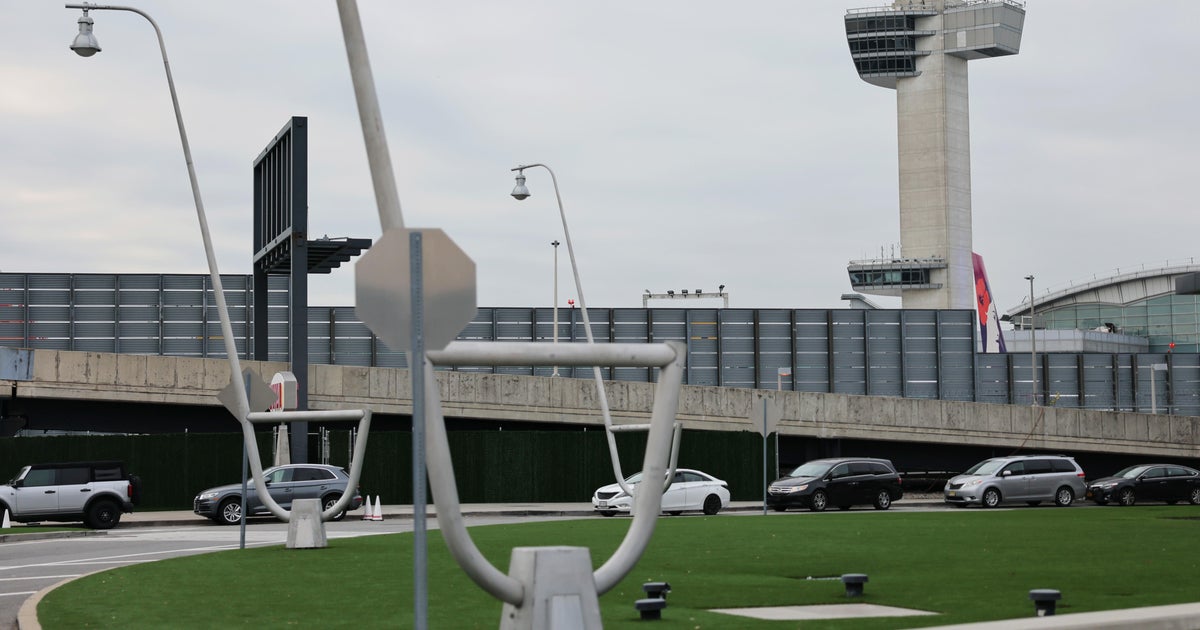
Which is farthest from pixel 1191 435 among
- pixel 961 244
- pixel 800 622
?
pixel 961 244

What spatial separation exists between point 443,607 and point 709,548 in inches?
343

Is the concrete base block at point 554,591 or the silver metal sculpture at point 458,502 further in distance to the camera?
the concrete base block at point 554,591

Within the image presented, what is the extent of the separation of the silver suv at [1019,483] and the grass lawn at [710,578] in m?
13.7

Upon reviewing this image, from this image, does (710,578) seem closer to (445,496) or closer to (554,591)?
(554,591)

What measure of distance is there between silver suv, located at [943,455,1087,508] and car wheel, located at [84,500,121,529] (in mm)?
21832

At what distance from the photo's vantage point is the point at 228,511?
32.8 meters

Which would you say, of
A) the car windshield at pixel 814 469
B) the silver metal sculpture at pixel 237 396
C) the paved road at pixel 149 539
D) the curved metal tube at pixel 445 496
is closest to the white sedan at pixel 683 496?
the paved road at pixel 149 539

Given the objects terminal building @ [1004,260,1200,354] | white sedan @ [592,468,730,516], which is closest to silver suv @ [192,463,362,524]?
white sedan @ [592,468,730,516]

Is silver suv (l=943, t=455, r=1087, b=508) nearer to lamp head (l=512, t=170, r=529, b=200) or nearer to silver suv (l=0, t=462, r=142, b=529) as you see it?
lamp head (l=512, t=170, r=529, b=200)

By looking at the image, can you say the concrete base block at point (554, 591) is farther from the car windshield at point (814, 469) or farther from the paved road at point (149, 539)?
the car windshield at point (814, 469)

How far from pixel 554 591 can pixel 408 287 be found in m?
2.04

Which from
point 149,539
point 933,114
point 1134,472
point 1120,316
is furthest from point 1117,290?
point 149,539

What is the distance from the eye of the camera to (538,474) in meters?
44.4

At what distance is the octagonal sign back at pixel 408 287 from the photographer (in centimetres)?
729
